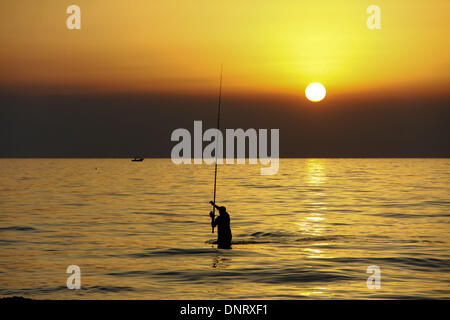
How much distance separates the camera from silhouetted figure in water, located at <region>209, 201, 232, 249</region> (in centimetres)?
1788

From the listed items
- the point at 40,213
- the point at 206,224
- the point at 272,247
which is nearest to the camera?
the point at 272,247

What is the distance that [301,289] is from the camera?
13844 millimetres

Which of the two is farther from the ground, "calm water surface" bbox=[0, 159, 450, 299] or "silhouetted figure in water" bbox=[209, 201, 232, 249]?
"silhouetted figure in water" bbox=[209, 201, 232, 249]

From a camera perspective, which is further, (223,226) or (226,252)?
(226,252)

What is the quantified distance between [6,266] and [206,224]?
1353 cm

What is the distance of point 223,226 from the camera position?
731 inches

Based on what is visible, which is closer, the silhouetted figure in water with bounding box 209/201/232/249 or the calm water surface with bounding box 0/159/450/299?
the calm water surface with bounding box 0/159/450/299

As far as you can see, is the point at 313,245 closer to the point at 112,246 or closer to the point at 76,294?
the point at 112,246

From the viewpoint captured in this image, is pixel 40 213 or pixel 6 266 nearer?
pixel 6 266

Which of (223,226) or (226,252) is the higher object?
(223,226)

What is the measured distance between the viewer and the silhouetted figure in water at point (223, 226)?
17.9 meters
